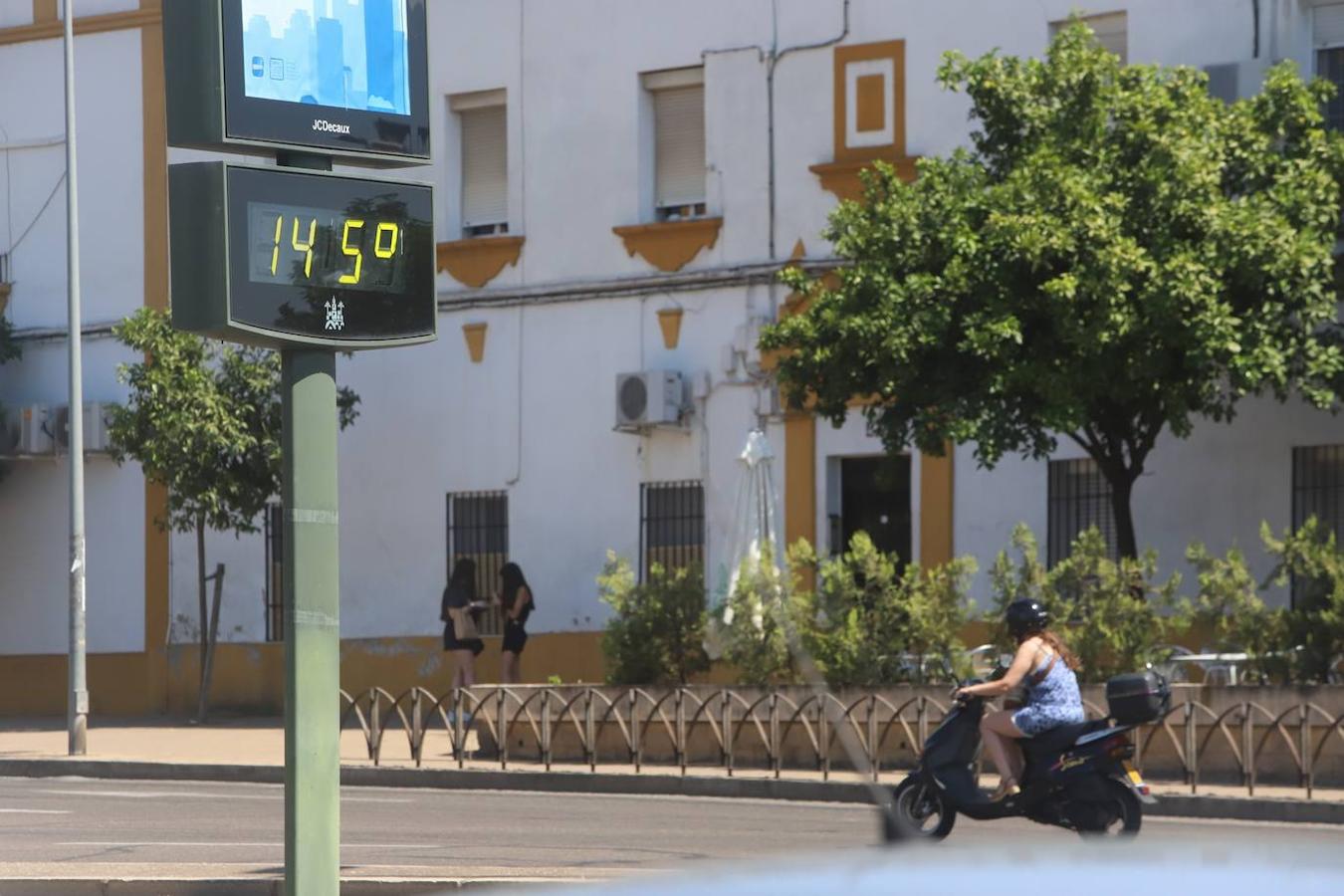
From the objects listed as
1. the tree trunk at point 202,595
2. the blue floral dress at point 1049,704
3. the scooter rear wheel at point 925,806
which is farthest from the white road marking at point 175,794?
the tree trunk at point 202,595

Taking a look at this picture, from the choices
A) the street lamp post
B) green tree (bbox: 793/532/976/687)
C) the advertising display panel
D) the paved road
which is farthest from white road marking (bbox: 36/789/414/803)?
the advertising display panel

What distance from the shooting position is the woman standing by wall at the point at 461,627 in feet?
79.1

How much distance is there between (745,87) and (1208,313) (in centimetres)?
761

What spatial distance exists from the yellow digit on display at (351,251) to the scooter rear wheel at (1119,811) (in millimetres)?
4874

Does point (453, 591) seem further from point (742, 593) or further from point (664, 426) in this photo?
point (742, 593)

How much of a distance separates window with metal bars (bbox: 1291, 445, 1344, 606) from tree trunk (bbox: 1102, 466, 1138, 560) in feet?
6.84

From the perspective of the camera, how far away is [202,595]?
27422 mm

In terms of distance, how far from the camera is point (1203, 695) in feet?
57.3

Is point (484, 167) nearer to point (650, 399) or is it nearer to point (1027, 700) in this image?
point (650, 399)

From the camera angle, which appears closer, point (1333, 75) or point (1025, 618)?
point (1025, 618)

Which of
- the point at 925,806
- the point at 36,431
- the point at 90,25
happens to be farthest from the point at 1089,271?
the point at 90,25

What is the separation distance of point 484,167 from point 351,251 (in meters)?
18.8

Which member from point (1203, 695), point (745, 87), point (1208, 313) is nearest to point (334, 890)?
point (1203, 695)

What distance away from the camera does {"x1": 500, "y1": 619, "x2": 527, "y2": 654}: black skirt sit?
24.6 m
